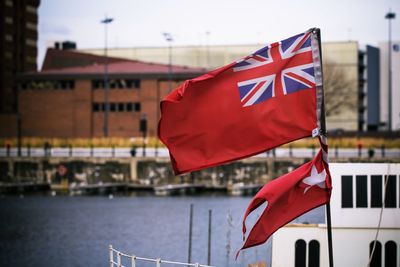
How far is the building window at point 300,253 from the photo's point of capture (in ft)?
80.5

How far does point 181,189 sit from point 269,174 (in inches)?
292

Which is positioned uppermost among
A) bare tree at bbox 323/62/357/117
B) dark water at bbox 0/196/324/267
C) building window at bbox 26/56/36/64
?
building window at bbox 26/56/36/64

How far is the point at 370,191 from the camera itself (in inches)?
931

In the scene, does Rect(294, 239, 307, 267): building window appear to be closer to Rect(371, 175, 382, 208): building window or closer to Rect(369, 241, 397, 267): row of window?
Rect(369, 241, 397, 267): row of window

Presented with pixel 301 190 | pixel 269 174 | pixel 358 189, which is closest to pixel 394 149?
pixel 269 174

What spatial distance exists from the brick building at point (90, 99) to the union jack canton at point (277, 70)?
91.3 metres

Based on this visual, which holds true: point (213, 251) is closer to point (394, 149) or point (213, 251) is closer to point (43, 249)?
point (43, 249)

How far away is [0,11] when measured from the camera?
433 ft

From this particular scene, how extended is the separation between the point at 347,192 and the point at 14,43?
115 metres

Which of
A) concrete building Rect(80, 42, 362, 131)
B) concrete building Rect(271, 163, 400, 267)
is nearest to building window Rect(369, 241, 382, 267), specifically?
concrete building Rect(271, 163, 400, 267)

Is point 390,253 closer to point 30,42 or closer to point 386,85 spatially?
point 386,85

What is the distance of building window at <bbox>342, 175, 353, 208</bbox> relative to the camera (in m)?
23.7

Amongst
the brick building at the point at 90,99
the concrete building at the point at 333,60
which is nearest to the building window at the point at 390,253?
the brick building at the point at 90,99

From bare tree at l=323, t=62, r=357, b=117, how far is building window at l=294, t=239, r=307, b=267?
102670 millimetres
